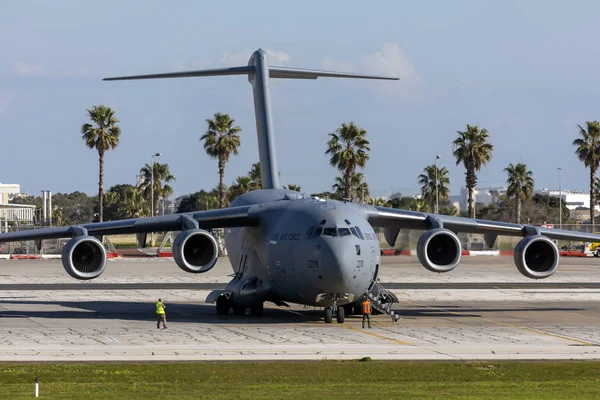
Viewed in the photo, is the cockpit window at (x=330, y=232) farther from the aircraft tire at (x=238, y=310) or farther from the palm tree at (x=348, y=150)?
the palm tree at (x=348, y=150)

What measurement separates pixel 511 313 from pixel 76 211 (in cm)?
15306

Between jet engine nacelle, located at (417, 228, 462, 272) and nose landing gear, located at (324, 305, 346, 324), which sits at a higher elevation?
jet engine nacelle, located at (417, 228, 462, 272)

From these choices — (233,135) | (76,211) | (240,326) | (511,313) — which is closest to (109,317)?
(240,326)

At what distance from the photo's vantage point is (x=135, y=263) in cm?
7250

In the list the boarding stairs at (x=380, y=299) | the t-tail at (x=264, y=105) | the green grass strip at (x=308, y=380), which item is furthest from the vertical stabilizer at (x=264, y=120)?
the green grass strip at (x=308, y=380)

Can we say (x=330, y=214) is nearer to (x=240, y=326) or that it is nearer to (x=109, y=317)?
(x=240, y=326)

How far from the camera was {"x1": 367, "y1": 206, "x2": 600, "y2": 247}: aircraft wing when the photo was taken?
34625 millimetres

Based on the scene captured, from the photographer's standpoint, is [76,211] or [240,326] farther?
[76,211]

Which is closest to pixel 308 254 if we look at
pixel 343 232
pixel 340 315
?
pixel 343 232

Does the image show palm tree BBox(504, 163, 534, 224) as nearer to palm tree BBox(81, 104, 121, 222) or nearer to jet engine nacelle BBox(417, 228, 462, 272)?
→ palm tree BBox(81, 104, 121, 222)

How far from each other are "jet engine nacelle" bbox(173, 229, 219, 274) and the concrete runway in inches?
68.8

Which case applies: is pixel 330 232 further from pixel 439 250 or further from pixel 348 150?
pixel 348 150

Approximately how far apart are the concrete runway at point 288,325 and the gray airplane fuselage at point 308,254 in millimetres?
976

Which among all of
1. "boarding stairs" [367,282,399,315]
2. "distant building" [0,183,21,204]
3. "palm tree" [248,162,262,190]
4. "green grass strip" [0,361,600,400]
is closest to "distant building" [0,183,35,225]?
"distant building" [0,183,21,204]
